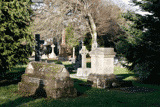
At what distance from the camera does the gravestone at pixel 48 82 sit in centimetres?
536

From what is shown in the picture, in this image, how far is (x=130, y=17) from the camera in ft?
32.9

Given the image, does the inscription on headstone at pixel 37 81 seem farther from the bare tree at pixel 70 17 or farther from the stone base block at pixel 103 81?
the bare tree at pixel 70 17

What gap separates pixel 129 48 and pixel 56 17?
11366 mm

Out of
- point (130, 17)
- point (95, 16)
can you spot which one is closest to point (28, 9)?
point (130, 17)

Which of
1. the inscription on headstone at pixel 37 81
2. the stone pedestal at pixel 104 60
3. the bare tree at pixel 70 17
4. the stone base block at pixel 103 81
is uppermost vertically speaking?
the bare tree at pixel 70 17

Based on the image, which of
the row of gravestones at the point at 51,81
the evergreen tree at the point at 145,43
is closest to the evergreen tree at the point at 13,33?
the row of gravestones at the point at 51,81

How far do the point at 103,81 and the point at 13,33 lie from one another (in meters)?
4.58

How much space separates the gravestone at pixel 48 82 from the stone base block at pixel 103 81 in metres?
2.35

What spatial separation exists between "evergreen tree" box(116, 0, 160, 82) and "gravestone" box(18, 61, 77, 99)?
5.06m

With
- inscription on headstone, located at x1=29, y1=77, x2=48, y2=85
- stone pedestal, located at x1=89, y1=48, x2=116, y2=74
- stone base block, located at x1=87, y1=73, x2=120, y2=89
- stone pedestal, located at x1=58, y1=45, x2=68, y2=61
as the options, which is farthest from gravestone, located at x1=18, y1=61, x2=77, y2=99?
stone pedestal, located at x1=58, y1=45, x2=68, y2=61

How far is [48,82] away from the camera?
554cm

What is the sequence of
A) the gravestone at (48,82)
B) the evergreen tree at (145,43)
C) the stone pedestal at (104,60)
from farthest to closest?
the evergreen tree at (145,43) < the stone pedestal at (104,60) < the gravestone at (48,82)

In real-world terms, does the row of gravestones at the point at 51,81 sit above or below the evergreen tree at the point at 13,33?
below

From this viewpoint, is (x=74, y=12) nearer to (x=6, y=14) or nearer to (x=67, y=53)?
(x=67, y=53)
